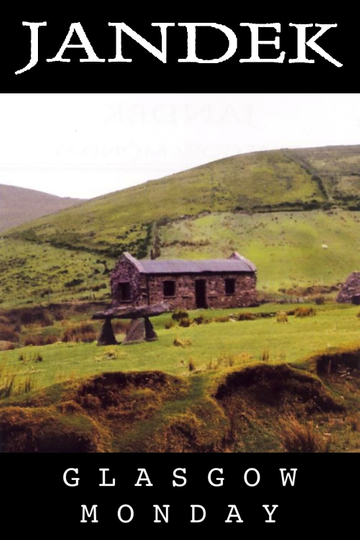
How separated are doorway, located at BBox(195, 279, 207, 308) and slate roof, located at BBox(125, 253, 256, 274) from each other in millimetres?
435

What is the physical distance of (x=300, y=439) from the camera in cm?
1018

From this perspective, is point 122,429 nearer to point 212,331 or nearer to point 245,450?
point 245,450

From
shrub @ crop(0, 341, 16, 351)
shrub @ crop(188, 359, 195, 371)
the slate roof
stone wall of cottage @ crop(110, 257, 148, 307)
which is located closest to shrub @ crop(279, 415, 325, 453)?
shrub @ crop(188, 359, 195, 371)

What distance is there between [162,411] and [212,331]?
17.7 feet

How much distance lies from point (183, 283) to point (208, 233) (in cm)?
985

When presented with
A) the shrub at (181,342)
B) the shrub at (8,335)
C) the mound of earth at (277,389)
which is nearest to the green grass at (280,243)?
the shrub at (8,335)

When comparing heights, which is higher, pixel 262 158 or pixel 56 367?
pixel 262 158

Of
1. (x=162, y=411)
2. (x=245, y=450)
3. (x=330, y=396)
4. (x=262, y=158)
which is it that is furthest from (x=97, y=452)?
(x=262, y=158)

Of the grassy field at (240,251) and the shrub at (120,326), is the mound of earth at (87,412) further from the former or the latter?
the grassy field at (240,251)

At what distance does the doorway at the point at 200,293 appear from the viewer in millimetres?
26062

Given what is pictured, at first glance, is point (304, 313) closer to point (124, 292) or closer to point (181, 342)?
→ point (181, 342)

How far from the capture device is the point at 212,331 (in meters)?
15.9

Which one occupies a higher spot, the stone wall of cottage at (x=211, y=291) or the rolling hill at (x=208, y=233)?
the rolling hill at (x=208, y=233)

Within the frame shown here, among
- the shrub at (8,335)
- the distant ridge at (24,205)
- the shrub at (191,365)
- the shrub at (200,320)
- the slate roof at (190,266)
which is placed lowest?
the shrub at (8,335)
